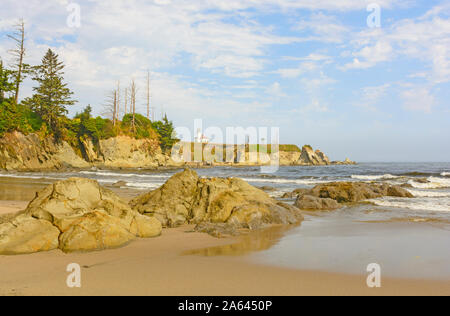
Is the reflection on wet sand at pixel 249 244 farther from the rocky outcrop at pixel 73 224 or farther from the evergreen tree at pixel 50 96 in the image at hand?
the evergreen tree at pixel 50 96

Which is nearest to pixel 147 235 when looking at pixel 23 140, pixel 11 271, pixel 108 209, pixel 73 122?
pixel 108 209

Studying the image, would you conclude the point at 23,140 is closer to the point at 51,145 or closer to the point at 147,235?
the point at 51,145

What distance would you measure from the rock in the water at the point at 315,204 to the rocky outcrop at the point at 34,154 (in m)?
31.2

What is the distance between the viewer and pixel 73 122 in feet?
142

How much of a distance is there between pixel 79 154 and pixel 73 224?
4563 centimetres

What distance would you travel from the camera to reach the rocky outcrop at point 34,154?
105 ft

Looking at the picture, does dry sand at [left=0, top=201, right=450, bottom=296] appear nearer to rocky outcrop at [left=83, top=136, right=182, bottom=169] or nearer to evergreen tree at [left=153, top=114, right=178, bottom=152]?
rocky outcrop at [left=83, top=136, right=182, bottom=169]

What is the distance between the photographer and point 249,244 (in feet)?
18.3

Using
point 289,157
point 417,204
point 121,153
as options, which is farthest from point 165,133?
point 417,204

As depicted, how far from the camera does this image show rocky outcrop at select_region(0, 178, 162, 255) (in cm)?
480

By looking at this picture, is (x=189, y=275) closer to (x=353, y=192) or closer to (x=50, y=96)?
(x=353, y=192)

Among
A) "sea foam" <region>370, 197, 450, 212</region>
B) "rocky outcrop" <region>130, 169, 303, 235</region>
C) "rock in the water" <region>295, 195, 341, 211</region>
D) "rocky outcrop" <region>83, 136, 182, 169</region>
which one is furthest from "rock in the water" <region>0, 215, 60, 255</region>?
"rocky outcrop" <region>83, 136, 182, 169</region>

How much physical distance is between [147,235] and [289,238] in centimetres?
263

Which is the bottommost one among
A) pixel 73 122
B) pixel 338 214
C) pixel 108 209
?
pixel 338 214
